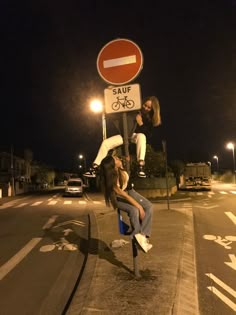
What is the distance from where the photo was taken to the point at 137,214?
5.08m

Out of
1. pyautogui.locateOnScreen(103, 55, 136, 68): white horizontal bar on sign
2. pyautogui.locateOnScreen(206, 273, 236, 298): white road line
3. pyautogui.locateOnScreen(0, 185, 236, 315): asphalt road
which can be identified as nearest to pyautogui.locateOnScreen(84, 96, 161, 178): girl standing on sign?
pyautogui.locateOnScreen(103, 55, 136, 68): white horizontal bar on sign

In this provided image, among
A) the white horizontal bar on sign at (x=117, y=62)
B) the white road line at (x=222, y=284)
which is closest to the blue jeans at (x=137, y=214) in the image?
the white road line at (x=222, y=284)

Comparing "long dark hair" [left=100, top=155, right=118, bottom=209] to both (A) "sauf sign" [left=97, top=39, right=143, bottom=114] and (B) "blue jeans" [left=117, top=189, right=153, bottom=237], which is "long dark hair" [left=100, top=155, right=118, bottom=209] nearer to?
(B) "blue jeans" [left=117, top=189, right=153, bottom=237]

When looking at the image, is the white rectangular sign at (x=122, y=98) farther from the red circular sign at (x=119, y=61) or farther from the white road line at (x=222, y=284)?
the white road line at (x=222, y=284)

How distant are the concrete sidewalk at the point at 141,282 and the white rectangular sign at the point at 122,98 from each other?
95.0 inches

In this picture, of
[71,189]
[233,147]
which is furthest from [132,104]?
[233,147]

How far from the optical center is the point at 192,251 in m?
7.74

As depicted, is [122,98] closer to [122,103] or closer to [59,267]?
[122,103]

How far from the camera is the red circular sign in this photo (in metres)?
5.03

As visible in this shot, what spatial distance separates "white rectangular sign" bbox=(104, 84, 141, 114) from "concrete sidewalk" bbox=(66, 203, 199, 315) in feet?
7.92

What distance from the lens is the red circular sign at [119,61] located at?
5031 mm

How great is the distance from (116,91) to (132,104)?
0.31 meters

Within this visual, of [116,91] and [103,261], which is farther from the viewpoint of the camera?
[103,261]

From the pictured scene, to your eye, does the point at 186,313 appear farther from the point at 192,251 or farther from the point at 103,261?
the point at 192,251
